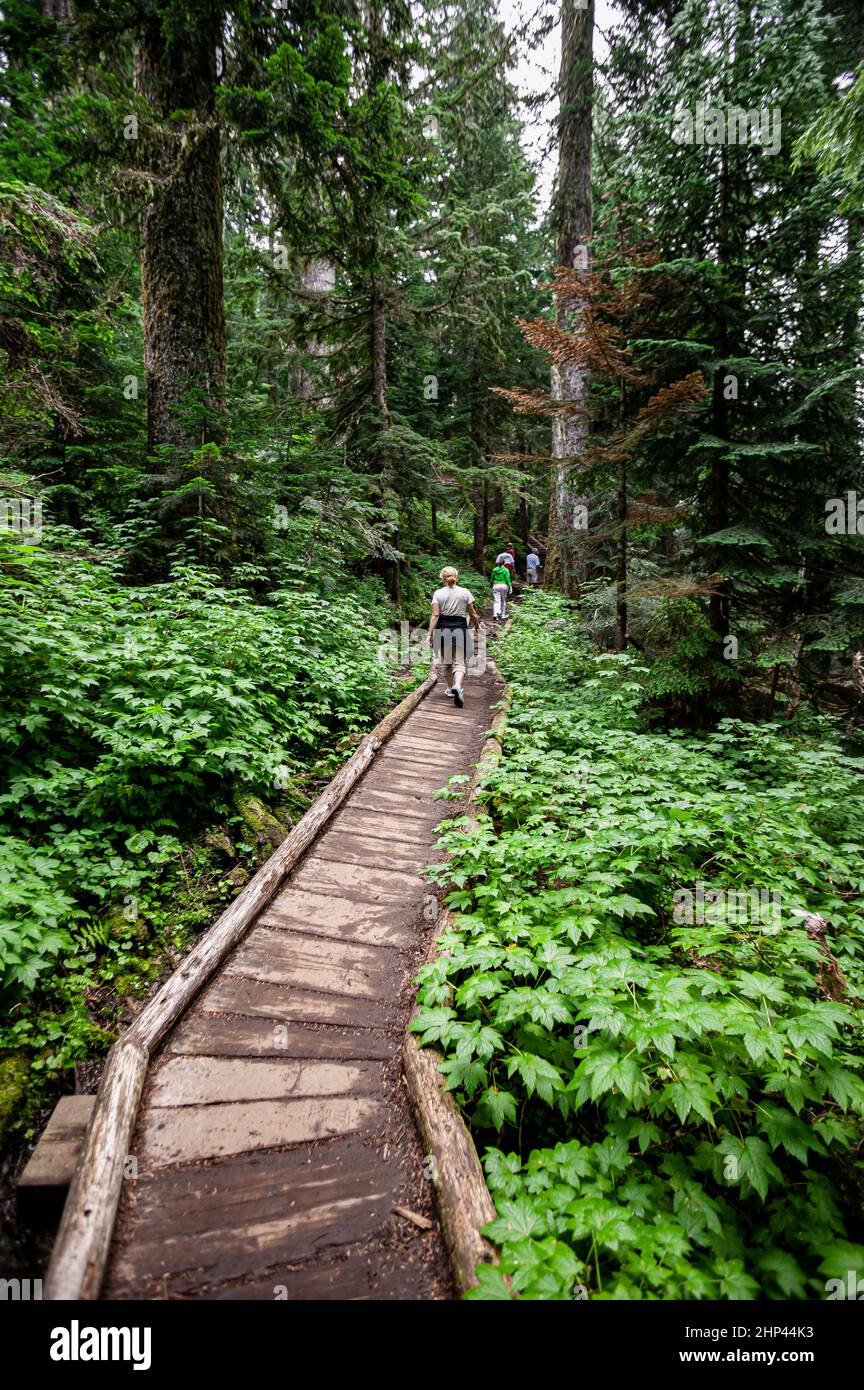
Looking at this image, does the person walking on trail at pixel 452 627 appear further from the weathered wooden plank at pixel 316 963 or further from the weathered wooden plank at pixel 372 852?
the weathered wooden plank at pixel 316 963

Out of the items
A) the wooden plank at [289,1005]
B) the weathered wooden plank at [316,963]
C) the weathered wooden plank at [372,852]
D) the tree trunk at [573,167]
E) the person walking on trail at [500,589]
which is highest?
the tree trunk at [573,167]

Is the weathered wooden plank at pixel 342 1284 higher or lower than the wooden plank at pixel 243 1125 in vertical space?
lower

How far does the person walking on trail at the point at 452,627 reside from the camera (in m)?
9.09

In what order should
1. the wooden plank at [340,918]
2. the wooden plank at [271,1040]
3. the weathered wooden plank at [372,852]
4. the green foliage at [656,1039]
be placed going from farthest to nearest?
1. the weathered wooden plank at [372,852]
2. the wooden plank at [340,918]
3. the wooden plank at [271,1040]
4. the green foliage at [656,1039]

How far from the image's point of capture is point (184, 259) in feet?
27.7

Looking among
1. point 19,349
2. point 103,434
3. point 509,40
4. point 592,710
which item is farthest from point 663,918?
point 509,40

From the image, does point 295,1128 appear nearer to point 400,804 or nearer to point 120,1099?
point 120,1099

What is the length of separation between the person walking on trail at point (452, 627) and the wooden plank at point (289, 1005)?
245 inches

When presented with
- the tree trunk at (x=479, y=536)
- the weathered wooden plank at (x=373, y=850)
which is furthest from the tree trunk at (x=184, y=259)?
the tree trunk at (x=479, y=536)

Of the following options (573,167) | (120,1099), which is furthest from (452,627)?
(573,167)

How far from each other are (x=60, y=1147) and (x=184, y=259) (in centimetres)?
1079
